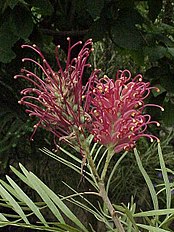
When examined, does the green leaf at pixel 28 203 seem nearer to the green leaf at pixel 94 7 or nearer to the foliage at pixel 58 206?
the foliage at pixel 58 206

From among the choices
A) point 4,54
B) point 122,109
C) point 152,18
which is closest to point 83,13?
point 152,18

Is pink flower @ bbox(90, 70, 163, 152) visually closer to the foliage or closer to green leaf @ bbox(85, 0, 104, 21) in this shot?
the foliage

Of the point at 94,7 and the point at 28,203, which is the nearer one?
the point at 28,203

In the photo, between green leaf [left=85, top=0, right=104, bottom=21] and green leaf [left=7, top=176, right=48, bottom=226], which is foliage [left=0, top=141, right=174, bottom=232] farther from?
green leaf [left=85, top=0, right=104, bottom=21]

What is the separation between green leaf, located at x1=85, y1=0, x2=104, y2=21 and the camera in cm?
94

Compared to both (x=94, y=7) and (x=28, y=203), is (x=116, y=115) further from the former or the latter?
(x=94, y=7)

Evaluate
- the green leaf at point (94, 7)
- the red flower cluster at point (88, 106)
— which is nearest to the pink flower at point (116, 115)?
the red flower cluster at point (88, 106)

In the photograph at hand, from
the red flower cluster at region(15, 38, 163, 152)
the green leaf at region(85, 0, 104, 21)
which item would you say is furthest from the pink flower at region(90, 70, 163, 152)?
the green leaf at region(85, 0, 104, 21)

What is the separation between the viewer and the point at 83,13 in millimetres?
1250

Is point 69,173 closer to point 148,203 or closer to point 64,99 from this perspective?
point 148,203

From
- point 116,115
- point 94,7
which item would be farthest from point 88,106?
point 94,7

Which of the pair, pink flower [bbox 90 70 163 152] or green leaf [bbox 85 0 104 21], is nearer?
pink flower [bbox 90 70 163 152]

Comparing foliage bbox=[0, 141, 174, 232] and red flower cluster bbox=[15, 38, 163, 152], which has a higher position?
red flower cluster bbox=[15, 38, 163, 152]

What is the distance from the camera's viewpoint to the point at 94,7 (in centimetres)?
95
